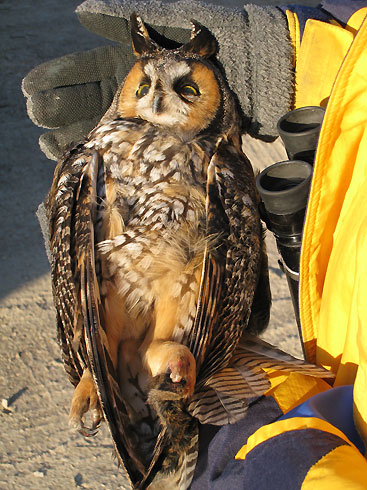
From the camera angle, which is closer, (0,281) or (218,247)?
(218,247)

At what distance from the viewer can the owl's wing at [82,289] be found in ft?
5.33

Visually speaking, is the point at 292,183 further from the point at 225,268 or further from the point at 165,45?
the point at 165,45

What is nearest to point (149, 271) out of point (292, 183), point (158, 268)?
point (158, 268)

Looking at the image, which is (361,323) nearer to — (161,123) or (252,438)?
(252,438)

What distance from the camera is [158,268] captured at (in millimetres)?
1928

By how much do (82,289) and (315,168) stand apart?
0.87m

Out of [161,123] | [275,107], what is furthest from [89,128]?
[275,107]

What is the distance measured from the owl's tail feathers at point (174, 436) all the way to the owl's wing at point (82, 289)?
0.13m

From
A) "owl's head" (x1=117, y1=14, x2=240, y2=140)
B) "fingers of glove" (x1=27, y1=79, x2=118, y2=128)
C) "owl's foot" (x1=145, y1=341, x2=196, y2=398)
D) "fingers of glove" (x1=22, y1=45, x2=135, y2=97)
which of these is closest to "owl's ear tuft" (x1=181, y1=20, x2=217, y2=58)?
"owl's head" (x1=117, y1=14, x2=240, y2=140)

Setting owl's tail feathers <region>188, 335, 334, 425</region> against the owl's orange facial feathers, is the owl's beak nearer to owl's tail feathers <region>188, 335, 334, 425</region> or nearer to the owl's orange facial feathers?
the owl's orange facial feathers

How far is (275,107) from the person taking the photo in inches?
94.6

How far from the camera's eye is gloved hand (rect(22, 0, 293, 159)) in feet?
7.66

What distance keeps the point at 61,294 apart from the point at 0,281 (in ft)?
6.76

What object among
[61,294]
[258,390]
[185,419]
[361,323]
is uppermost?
[361,323]
